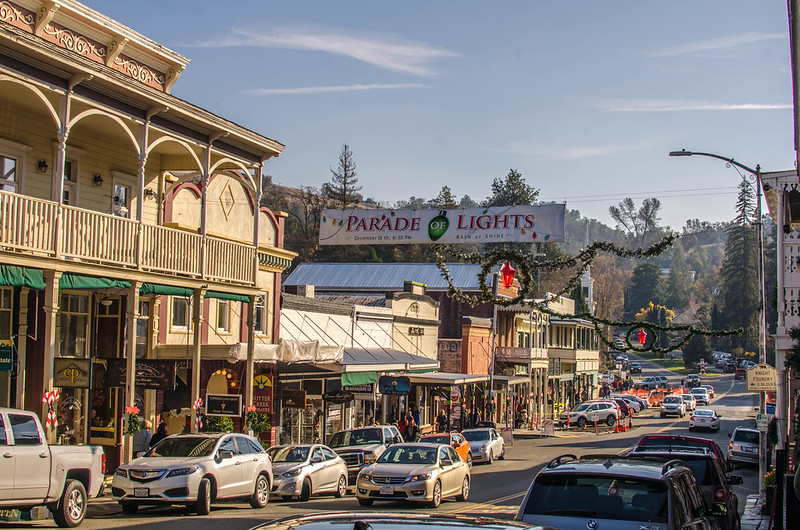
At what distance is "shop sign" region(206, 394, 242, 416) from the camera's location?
82.4ft

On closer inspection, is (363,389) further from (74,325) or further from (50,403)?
(50,403)

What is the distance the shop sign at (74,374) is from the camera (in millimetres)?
19016

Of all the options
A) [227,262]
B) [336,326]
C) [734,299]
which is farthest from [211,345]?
[734,299]

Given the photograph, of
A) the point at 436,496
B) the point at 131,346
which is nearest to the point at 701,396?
the point at 436,496

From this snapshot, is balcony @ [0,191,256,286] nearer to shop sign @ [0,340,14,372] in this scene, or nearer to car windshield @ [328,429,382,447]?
shop sign @ [0,340,14,372]

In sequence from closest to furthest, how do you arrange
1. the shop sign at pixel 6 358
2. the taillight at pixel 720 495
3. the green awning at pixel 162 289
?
the taillight at pixel 720 495, the shop sign at pixel 6 358, the green awning at pixel 162 289

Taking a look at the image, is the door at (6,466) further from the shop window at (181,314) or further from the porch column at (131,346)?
the shop window at (181,314)

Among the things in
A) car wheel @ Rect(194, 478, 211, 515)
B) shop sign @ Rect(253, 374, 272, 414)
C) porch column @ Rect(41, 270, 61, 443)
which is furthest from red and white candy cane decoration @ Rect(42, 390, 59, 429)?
shop sign @ Rect(253, 374, 272, 414)

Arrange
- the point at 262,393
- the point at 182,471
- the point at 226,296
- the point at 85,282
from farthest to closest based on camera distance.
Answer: the point at 262,393
the point at 226,296
the point at 85,282
the point at 182,471

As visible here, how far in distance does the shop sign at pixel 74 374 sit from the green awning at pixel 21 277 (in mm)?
1790

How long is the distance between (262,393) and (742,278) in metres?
131

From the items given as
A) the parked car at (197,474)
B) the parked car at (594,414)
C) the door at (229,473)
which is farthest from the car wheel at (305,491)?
the parked car at (594,414)

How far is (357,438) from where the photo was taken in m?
27.3

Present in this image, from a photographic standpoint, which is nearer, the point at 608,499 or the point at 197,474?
the point at 608,499
